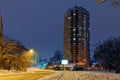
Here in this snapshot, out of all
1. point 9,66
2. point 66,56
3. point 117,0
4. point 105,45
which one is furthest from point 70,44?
point 117,0

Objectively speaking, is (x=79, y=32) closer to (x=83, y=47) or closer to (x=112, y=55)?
(x=83, y=47)

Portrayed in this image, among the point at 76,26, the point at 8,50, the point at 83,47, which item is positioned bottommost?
the point at 8,50

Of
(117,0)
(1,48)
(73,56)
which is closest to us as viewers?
(117,0)

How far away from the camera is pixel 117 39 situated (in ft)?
292

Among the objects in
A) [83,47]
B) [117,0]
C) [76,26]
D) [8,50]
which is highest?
[76,26]

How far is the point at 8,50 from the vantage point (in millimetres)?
78750

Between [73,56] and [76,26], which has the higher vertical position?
[76,26]

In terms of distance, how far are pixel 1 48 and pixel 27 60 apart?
1108 cm

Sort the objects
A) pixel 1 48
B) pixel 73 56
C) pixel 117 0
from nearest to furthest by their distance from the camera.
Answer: pixel 117 0
pixel 1 48
pixel 73 56

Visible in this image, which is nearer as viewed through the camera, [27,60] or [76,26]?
[27,60]

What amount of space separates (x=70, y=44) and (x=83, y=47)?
918 centimetres

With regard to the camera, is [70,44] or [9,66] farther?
[70,44]

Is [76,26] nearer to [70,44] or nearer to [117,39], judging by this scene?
[70,44]

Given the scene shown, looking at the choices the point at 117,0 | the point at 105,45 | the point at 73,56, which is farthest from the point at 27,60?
the point at 73,56
